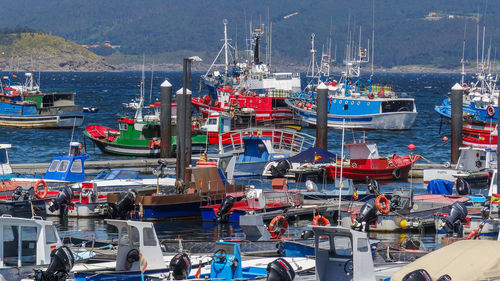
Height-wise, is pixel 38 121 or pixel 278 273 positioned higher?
pixel 38 121

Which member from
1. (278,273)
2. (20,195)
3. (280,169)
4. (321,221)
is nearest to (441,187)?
(280,169)

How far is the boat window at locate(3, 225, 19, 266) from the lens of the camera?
19.3 meters

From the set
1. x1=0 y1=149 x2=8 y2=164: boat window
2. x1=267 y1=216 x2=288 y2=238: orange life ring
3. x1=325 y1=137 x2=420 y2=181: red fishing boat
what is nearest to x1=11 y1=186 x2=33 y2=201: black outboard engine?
x1=0 y1=149 x2=8 y2=164: boat window

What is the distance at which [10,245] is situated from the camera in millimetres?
19406

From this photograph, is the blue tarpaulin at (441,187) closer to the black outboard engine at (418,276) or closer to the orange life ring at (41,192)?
the orange life ring at (41,192)

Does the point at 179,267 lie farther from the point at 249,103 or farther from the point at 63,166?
the point at 249,103

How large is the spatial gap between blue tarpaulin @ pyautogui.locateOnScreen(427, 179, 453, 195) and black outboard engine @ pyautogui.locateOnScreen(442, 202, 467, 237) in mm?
8463

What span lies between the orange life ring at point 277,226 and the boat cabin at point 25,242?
31.6ft

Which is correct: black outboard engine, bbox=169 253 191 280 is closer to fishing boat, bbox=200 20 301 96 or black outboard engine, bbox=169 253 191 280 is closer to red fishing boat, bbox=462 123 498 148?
red fishing boat, bbox=462 123 498 148

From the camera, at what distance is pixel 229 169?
36.2 metres

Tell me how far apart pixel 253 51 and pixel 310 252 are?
54.6 meters

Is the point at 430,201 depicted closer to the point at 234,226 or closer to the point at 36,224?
the point at 234,226

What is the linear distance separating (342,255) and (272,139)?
28.9 m

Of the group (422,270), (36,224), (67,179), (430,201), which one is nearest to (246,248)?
(36,224)
